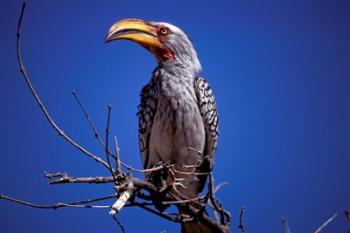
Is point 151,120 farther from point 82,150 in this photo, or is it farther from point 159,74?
point 82,150

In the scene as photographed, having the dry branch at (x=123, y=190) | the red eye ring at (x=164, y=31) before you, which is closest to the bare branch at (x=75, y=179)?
the dry branch at (x=123, y=190)

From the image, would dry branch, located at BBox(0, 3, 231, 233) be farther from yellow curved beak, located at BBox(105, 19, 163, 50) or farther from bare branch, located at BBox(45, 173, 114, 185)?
yellow curved beak, located at BBox(105, 19, 163, 50)

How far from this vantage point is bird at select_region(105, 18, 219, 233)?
336 centimetres

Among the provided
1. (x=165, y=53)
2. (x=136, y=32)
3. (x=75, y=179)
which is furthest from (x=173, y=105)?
(x=75, y=179)

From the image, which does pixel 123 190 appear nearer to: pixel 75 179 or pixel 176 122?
pixel 75 179

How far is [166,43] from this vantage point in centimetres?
368

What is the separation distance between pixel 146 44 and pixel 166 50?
0.55ft

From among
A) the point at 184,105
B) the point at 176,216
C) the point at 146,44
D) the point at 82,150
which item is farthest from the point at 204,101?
the point at 82,150

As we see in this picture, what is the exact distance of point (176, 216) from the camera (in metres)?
2.76

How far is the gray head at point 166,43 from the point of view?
3559 millimetres

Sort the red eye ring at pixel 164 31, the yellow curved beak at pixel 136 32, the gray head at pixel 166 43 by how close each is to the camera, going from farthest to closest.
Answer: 1. the red eye ring at pixel 164 31
2. the gray head at pixel 166 43
3. the yellow curved beak at pixel 136 32

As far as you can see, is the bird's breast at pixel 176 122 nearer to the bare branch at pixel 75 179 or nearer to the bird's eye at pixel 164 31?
the bird's eye at pixel 164 31

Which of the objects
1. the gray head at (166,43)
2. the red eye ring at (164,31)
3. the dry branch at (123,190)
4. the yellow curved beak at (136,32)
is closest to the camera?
the dry branch at (123,190)

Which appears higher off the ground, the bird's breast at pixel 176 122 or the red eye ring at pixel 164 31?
the red eye ring at pixel 164 31
